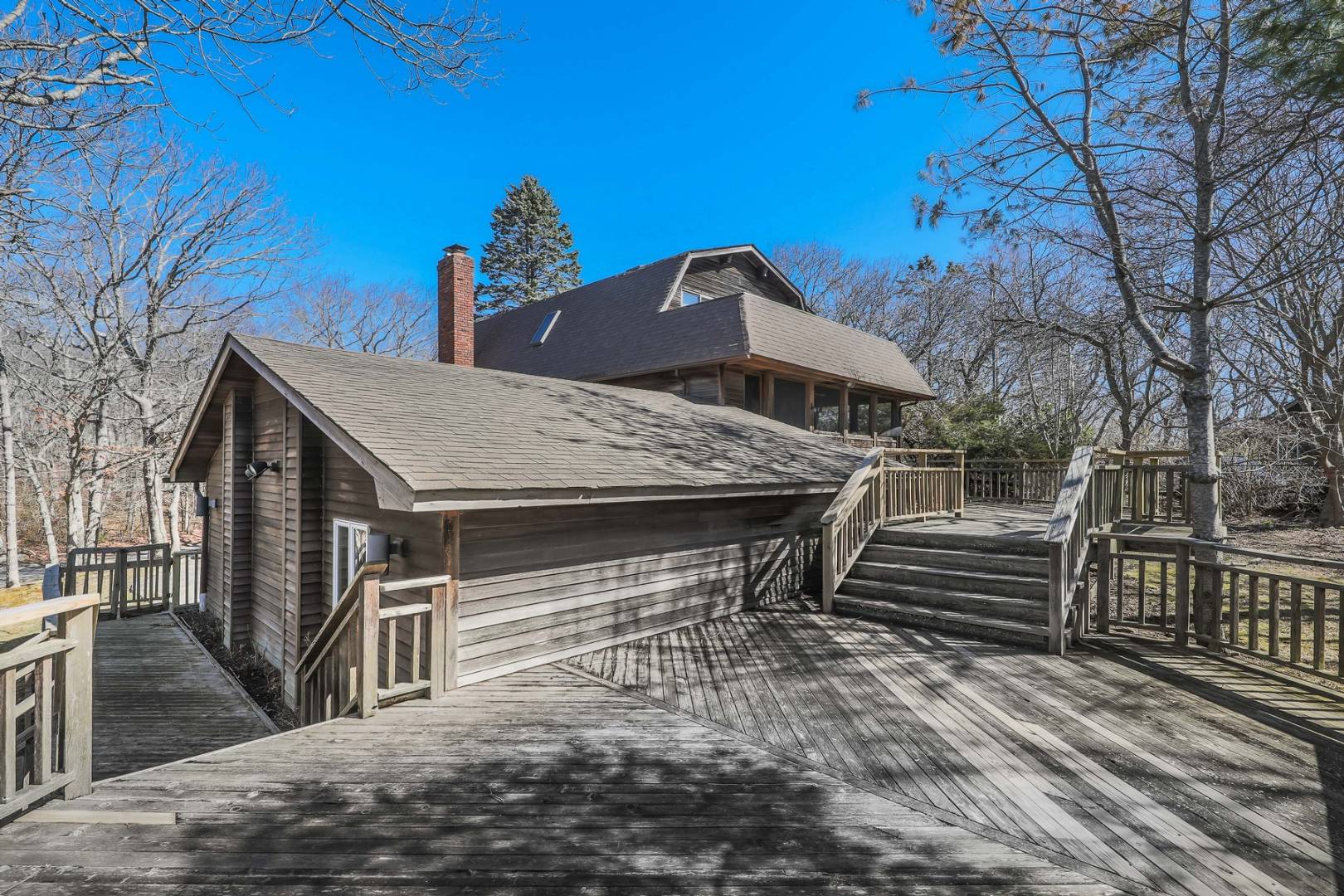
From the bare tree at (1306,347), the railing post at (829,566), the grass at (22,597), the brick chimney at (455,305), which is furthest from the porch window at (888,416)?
the grass at (22,597)

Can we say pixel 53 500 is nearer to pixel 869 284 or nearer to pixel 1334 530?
pixel 869 284

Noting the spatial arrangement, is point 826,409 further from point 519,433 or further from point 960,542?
point 519,433

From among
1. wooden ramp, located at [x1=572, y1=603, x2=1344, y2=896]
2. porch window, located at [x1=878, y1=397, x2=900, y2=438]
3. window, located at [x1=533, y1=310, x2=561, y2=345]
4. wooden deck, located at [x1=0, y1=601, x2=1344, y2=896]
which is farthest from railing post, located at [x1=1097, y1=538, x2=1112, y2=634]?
window, located at [x1=533, y1=310, x2=561, y2=345]

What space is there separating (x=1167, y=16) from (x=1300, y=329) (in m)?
9.10

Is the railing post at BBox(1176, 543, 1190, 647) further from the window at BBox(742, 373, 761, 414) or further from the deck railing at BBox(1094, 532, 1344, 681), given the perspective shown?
the window at BBox(742, 373, 761, 414)

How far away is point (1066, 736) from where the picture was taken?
4.23m

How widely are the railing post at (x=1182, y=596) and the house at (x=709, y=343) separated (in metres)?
7.96

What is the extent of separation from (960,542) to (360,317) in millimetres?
26910

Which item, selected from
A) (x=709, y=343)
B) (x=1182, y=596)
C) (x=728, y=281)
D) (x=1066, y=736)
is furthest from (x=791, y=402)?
(x=1066, y=736)

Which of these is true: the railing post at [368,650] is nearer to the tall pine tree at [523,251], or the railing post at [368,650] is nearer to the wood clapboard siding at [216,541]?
the wood clapboard siding at [216,541]

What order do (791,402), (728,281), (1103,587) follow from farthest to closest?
(728,281) < (791,402) < (1103,587)

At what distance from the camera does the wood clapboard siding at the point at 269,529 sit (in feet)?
27.8

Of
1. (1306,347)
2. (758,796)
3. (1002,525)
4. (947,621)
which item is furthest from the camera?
(1306,347)

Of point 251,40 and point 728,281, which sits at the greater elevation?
point 728,281
